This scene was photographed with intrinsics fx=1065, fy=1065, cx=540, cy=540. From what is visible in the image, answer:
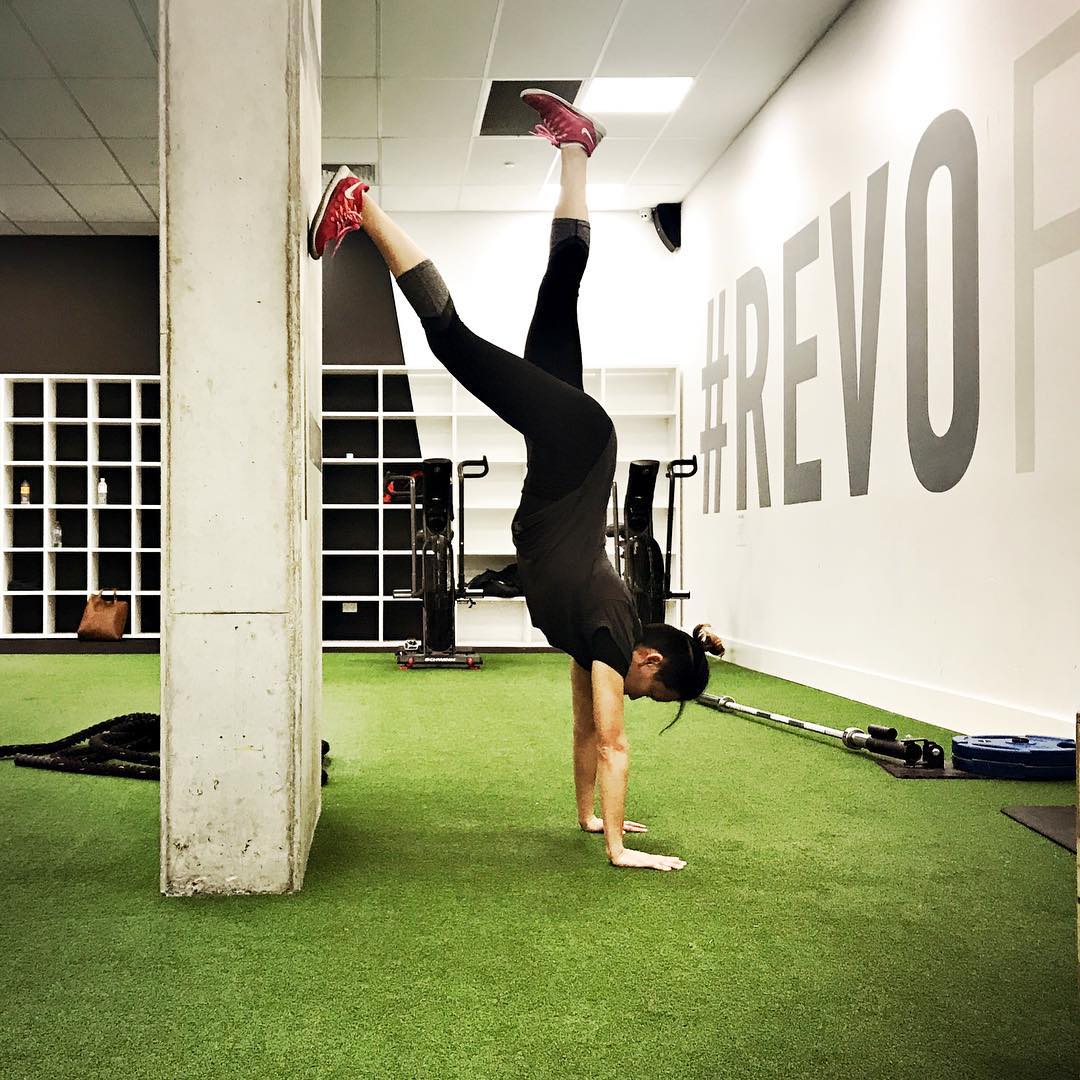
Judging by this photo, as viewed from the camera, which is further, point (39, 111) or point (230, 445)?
point (39, 111)

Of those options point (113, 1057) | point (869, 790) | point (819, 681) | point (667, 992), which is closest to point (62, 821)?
point (113, 1057)

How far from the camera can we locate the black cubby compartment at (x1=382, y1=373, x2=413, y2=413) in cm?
925

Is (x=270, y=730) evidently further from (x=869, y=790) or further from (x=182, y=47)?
(x=869, y=790)

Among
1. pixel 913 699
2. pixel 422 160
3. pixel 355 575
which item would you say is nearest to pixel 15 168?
pixel 422 160

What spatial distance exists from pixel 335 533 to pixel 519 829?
6.67 m

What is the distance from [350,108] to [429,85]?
0.64 metres

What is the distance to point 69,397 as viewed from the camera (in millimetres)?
9531

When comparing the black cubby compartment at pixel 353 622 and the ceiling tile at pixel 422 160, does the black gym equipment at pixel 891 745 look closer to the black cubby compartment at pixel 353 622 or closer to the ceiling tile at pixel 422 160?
the ceiling tile at pixel 422 160

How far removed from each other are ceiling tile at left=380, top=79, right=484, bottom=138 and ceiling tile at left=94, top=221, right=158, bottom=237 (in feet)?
9.55

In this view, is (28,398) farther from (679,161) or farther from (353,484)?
(679,161)

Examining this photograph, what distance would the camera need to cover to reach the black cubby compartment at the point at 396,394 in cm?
925

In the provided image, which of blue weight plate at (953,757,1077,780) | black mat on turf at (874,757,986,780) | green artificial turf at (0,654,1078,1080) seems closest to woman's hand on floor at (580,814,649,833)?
green artificial turf at (0,654,1078,1080)

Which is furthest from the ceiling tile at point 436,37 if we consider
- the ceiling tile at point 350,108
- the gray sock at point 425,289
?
the gray sock at point 425,289

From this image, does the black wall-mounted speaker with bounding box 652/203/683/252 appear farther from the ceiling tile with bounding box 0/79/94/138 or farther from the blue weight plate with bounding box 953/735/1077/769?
the blue weight plate with bounding box 953/735/1077/769
